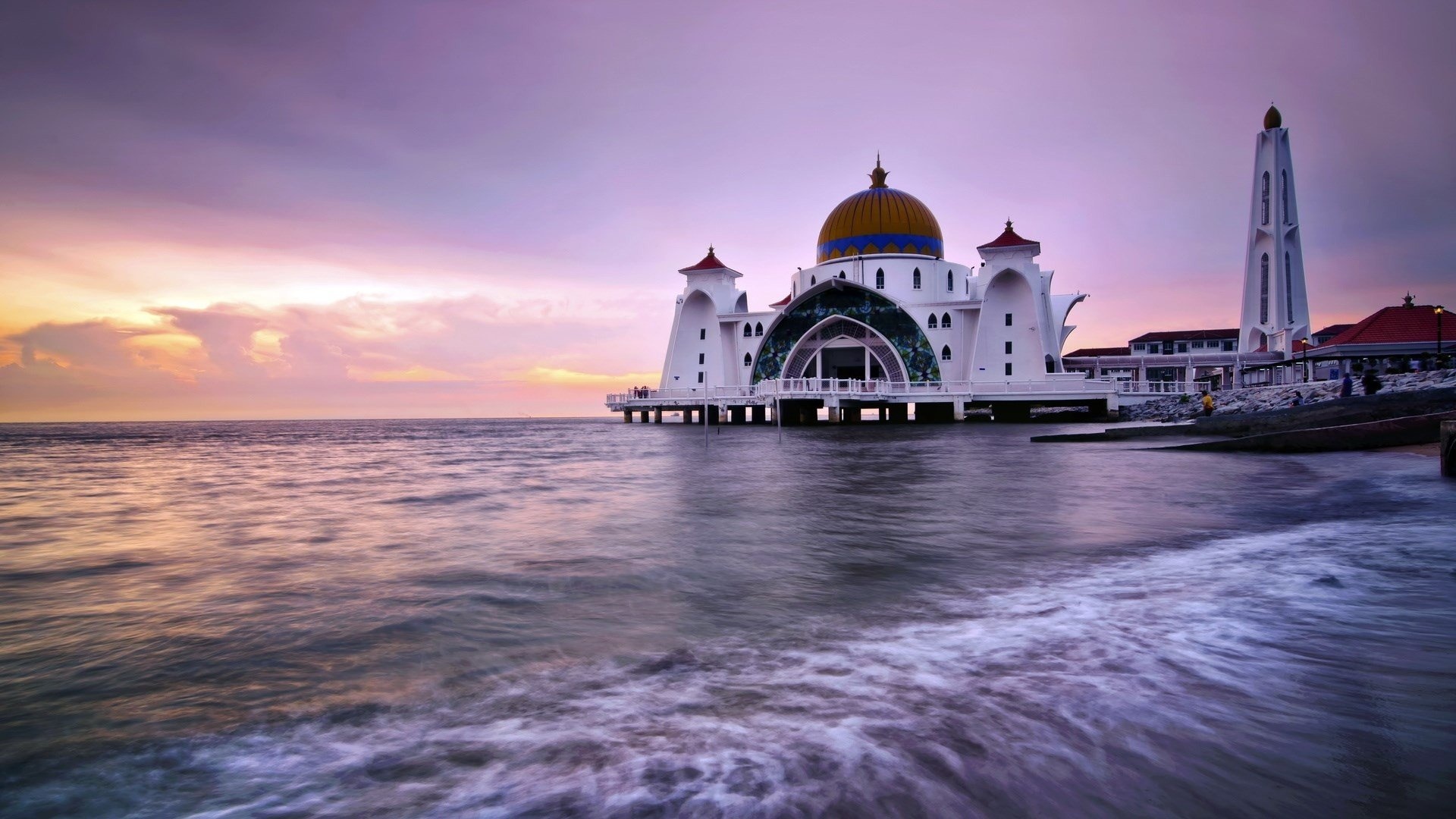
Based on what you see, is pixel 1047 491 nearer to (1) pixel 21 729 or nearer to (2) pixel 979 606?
(2) pixel 979 606

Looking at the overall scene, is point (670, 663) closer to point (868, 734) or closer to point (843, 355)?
point (868, 734)

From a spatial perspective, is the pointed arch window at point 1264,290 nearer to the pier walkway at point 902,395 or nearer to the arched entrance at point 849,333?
the pier walkway at point 902,395

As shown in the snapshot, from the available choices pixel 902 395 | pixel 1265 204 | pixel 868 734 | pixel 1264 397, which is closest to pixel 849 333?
pixel 902 395

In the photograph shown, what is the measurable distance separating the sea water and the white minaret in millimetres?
45175

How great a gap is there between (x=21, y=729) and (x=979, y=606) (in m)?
4.46

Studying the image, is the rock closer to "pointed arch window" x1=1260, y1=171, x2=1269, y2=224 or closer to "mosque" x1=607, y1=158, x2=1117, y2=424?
"mosque" x1=607, y1=158, x2=1117, y2=424

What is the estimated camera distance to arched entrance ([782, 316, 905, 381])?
4303cm

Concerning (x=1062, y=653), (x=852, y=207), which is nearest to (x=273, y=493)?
(x=1062, y=653)

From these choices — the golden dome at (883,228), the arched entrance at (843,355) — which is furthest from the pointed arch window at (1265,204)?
the arched entrance at (843,355)

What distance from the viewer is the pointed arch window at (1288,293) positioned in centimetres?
4462

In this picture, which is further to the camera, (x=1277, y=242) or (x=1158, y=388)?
(x=1277, y=242)

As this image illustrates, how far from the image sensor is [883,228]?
147 ft

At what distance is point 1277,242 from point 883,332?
24.6 m

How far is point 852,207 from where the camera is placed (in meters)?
46.1
